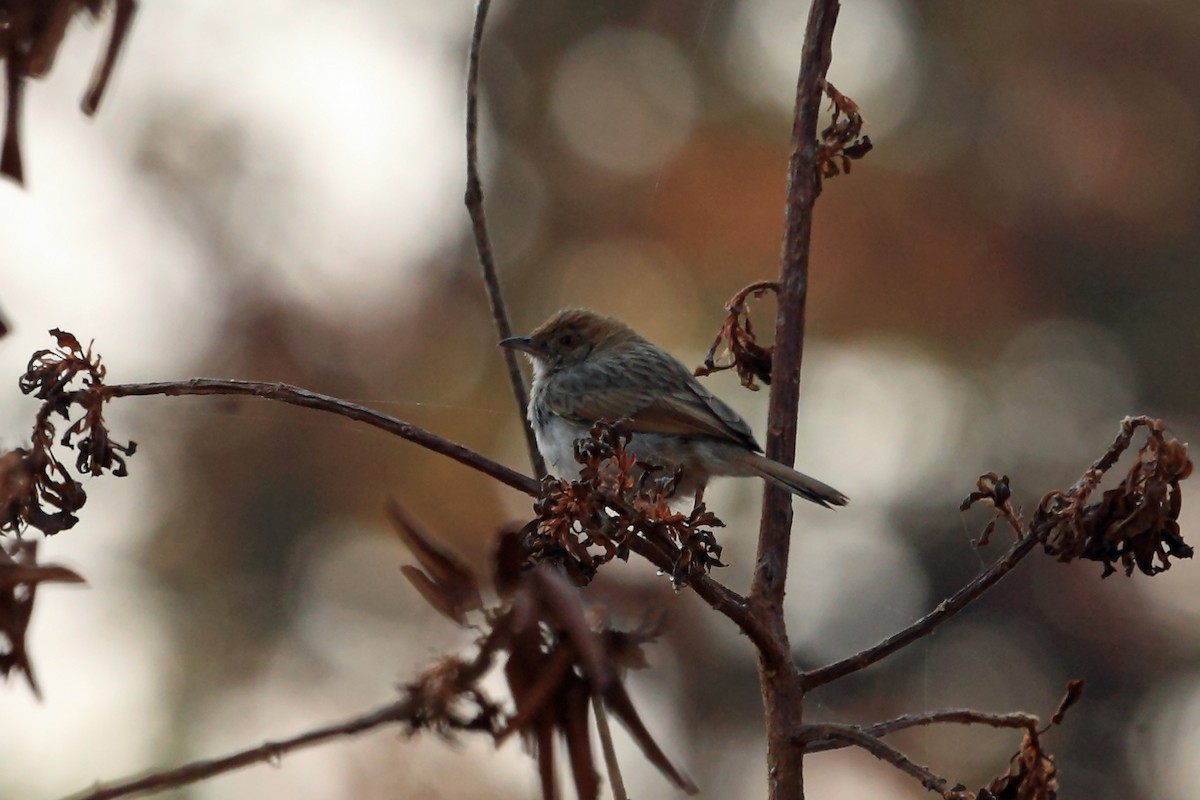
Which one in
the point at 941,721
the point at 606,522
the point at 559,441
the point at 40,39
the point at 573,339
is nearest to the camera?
the point at 40,39

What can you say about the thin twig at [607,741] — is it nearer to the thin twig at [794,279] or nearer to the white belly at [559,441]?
the thin twig at [794,279]

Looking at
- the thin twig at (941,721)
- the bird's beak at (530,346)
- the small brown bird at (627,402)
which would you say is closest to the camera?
the thin twig at (941,721)

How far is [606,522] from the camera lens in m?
1.84

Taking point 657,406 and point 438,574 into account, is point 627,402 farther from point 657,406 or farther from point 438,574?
point 438,574

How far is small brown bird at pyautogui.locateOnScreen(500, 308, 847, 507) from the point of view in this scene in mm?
5152

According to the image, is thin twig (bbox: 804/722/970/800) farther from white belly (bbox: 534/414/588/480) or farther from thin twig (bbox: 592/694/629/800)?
white belly (bbox: 534/414/588/480)

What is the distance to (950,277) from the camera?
10367mm

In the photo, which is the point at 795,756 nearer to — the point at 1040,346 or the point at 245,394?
the point at 245,394

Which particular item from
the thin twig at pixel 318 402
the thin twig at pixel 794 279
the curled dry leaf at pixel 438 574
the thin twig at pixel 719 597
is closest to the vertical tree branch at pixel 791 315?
the thin twig at pixel 794 279

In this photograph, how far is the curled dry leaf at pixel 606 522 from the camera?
1824mm

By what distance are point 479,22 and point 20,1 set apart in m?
1.31

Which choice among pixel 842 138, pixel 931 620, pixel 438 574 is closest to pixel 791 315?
pixel 842 138

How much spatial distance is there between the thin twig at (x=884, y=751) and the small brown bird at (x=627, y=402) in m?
2.60

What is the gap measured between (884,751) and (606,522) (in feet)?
1.60
